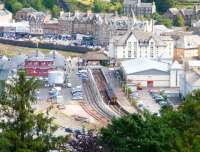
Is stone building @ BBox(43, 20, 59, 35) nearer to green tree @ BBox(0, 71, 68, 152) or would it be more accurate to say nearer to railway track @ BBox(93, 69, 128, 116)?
railway track @ BBox(93, 69, 128, 116)

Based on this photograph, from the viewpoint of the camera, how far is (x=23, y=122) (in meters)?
12.1

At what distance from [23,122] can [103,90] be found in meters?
18.7

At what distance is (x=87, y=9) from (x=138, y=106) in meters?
29.5

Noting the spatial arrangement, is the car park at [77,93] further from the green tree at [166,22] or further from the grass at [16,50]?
the green tree at [166,22]

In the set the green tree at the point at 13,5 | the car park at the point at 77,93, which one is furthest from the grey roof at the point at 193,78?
the green tree at the point at 13,5

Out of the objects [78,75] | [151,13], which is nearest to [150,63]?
[78,75]

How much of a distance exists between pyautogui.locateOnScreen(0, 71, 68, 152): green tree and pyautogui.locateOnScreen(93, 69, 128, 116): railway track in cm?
1334

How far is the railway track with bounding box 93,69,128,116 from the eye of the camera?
26544 millimetres

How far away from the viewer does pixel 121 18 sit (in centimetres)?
4634

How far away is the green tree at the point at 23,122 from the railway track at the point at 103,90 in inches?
525

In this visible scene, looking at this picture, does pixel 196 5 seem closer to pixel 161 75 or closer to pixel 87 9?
pixel 87 9

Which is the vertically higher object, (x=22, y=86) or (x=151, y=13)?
(x=22, y=86)

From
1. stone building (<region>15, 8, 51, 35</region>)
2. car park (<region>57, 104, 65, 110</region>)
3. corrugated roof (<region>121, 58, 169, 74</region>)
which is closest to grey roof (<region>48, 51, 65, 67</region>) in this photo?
corrugated roof (<region>121, 58, 169, 74</region>)

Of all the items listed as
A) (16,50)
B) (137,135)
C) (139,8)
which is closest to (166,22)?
(139,8)
